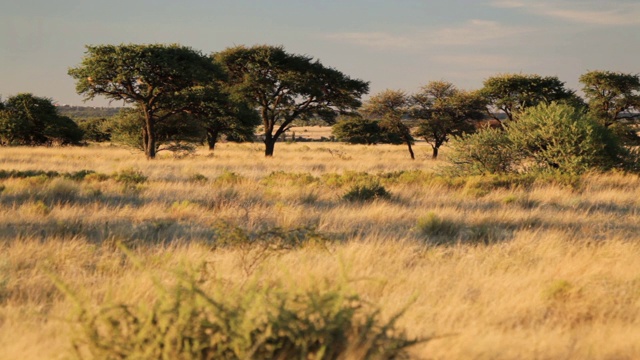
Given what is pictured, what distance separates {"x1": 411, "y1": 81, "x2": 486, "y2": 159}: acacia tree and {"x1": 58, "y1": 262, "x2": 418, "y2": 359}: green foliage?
113 feet

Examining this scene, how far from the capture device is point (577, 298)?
5.54 metres

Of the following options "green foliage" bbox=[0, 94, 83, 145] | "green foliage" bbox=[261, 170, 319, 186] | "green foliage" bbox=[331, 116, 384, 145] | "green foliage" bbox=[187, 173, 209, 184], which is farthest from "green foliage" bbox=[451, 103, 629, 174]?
"green foliage" bbox=[331, 116, 384, 145]

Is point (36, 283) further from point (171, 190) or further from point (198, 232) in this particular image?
point (171, 190)

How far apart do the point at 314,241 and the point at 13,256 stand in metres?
3.54

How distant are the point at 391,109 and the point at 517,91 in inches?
314

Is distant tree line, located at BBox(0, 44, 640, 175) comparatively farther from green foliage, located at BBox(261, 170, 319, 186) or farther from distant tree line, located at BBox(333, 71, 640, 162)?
green foliage, located at BBox(261, 170, 319, 186)

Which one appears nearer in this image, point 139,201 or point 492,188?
point 139,201

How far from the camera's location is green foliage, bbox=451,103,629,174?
1766 centimetres

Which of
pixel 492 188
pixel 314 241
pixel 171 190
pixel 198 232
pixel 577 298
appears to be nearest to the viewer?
pixel 577 298

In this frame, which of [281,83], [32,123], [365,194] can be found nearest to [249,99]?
[281,83]

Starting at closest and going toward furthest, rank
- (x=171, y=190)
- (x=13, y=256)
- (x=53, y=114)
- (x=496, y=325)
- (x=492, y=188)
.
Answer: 1. (x=496, y=325)
2. (x=13, y=256)
3. (x=171, y=190)
4. (x=492, y=188)
5. (x=53, y=114)

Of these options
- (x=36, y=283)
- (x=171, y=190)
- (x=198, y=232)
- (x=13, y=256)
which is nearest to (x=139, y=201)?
(x=171, y=190)

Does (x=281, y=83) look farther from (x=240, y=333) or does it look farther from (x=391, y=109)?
(x=240, y=333)

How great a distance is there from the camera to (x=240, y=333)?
11.0 ft
